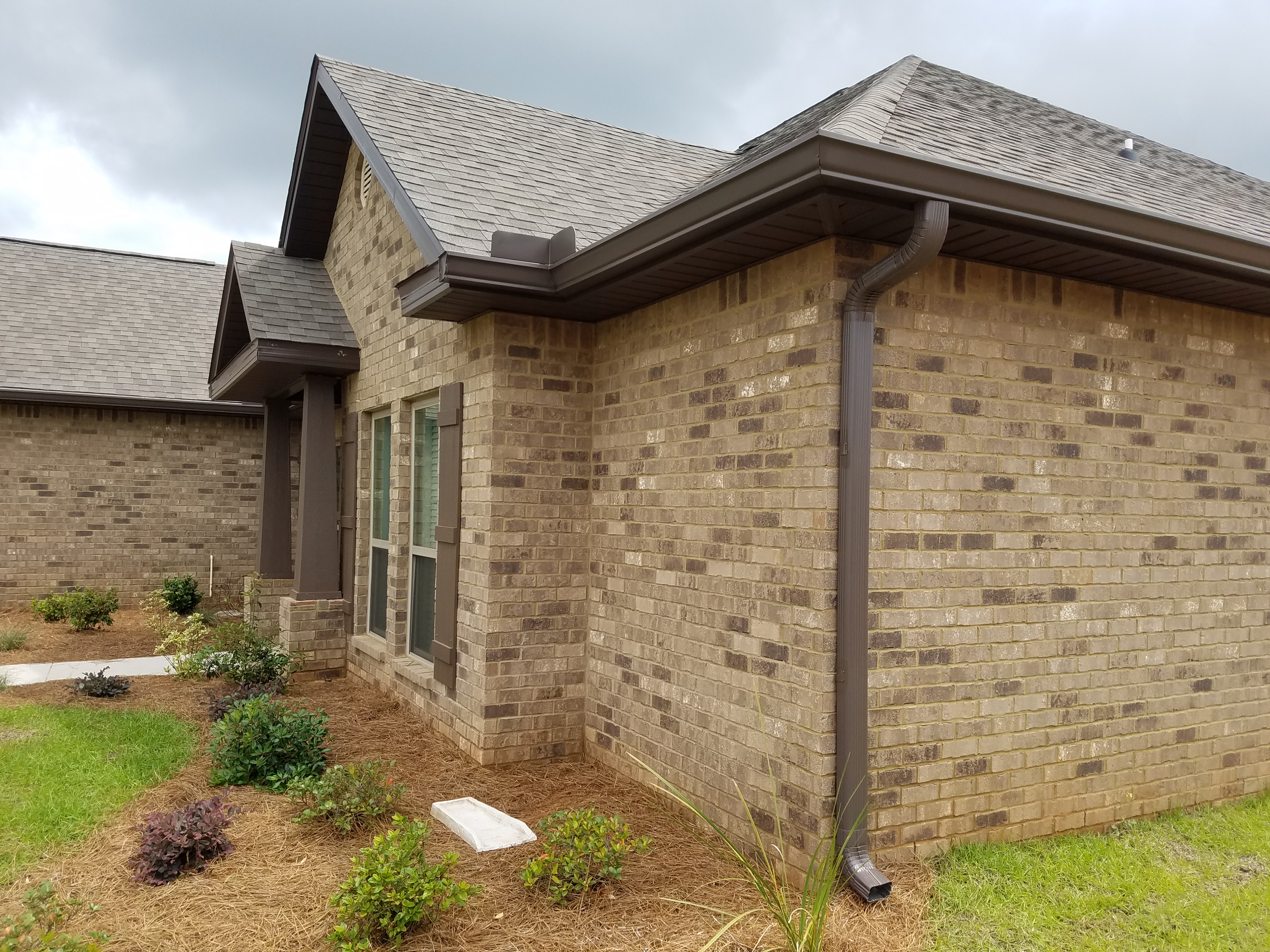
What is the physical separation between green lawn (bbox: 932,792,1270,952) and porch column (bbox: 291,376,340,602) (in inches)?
253

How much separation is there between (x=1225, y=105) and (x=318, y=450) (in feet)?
195

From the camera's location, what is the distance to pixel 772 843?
4176mm

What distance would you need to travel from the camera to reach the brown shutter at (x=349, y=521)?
8.61 metres

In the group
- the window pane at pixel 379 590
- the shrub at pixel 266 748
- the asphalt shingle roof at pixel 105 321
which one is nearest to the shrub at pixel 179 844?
the shrub at pixel 266 748

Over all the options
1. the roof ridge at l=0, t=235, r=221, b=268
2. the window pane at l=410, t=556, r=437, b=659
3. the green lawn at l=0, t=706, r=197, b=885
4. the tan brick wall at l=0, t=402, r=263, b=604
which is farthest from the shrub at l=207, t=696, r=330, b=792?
the roof ridge at l=0, t=235, r=221, b=268

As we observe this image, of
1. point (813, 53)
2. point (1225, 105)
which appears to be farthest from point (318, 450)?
point (813, 53)

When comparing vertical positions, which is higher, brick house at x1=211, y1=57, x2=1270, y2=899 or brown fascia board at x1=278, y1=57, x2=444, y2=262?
brown fascia board at x1=278, y1=57, x2=444, y2=262

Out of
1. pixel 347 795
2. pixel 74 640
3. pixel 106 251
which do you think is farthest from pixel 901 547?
pixel 106 251

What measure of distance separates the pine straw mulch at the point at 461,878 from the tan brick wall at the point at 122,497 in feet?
27.4

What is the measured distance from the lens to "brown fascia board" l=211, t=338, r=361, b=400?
27.0 ft

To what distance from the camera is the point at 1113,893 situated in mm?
3848

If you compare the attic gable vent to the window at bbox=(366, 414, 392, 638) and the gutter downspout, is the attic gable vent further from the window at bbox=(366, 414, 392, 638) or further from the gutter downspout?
the gutter downspout

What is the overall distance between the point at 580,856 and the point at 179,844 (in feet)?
6.21

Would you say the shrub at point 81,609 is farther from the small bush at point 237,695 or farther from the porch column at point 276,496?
the small bush at point 237,695
